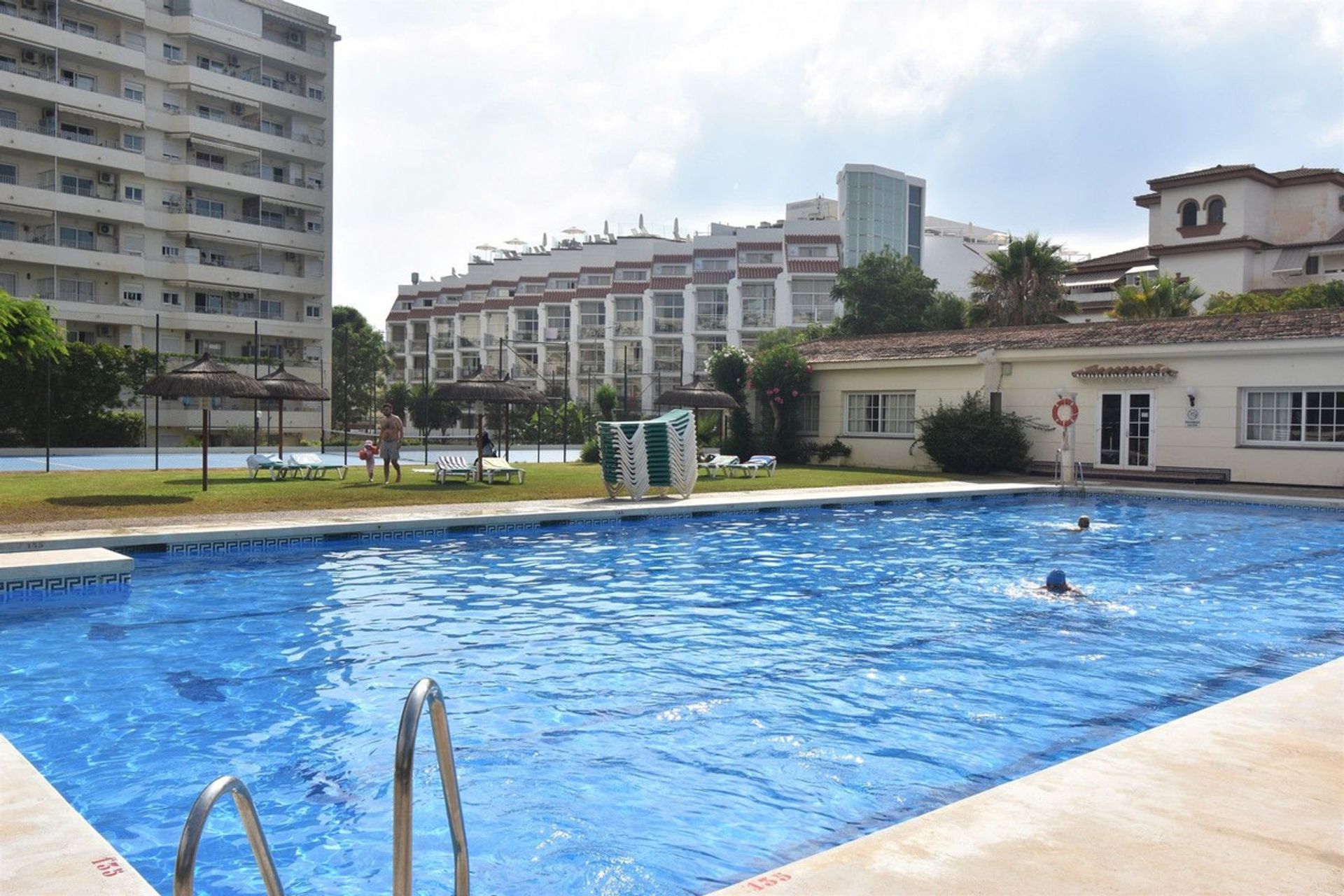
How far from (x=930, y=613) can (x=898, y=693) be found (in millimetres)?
2758

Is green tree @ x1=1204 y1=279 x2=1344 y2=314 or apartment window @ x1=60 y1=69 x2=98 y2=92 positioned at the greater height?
apartment window @ x1=60 y1=69 x2=98 y2=92

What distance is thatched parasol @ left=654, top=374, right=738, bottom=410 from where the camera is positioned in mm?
25266

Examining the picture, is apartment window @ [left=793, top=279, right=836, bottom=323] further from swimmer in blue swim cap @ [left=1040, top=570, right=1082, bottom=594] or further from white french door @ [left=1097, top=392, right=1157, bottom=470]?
swimmer in blue swim cap @ [left=1040, top=570, right=1082, bottom=594]

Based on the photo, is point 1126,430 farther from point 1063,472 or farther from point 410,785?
point 410,785

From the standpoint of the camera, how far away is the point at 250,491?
17781mm

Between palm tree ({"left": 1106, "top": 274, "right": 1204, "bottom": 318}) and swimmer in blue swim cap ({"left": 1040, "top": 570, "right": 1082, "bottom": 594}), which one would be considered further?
palm tree ({"left": 1106, "top": 274, "right": 1204, "bottom": 318})

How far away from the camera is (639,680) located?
714 centimetres

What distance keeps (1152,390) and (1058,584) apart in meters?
15.4

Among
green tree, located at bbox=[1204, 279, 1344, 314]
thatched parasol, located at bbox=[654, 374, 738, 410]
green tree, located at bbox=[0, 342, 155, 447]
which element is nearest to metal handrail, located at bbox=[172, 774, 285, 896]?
thatched parasol, located at bbox=[654, 374, 738, 410]

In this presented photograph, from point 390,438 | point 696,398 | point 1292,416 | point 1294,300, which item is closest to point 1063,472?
point 1292,416

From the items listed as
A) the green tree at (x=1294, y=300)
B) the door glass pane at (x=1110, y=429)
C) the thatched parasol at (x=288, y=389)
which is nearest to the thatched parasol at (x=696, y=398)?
the thatched parasol at (x=288, y=389)

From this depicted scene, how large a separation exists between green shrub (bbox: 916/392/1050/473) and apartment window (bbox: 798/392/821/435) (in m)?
5.13

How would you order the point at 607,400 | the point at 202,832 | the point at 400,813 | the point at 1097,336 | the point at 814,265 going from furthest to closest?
1. the point at 814,265
2. the point at 607,400
3. the point at 1097,336
4. the point at 400,813
5. the point at 202,832

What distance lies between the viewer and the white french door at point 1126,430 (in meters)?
24.0
